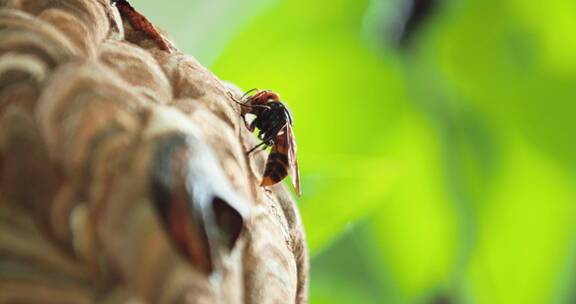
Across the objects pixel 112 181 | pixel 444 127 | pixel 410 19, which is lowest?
pixel 112 181

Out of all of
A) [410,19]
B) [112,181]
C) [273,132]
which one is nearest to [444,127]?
[410,19]

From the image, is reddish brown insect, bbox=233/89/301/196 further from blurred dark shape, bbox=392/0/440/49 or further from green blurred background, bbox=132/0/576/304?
blurred dark shape, bbox=392/0/440/49

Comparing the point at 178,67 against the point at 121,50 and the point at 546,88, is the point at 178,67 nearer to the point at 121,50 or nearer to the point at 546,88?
the point at 121,50

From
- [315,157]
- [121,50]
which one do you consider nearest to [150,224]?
[121,50]

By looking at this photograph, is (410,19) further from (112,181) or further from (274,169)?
(112,181)

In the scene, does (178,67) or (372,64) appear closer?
(178,67)

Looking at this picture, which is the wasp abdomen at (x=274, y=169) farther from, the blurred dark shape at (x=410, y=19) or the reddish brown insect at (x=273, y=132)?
the blurred dark shape at (x=410, y=19)

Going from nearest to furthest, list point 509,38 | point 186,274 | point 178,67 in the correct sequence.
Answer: point 186,274 → point 178,67 → point 509,38
